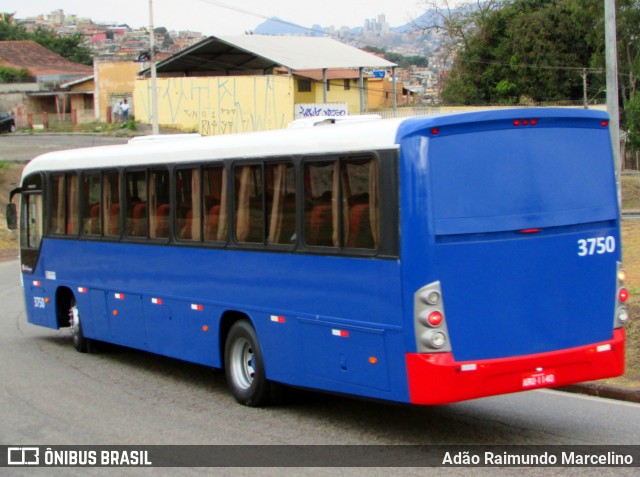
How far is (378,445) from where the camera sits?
9.21 m

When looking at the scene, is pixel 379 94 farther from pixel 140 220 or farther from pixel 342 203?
pixel 342 203

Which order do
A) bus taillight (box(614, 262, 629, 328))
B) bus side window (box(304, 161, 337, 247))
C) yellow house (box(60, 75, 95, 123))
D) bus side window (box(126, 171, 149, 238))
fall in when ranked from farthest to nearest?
1. yellow house (box(60, 75, 95, 123))
2. bus side window (box(126, 171, 149, 238))
3. bus side window (box(304, 161, 337, 247))
4. bus taillight (box(614, 262, 629, 328))

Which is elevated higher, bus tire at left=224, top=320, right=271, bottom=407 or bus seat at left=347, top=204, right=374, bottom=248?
bus seat at left=347, top=204, right=374, bottom=248

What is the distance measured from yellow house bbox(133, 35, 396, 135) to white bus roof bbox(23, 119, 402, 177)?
1812 inches

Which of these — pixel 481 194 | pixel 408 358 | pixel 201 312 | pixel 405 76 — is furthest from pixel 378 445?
pixel 405 76

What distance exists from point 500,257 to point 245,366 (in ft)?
12.2

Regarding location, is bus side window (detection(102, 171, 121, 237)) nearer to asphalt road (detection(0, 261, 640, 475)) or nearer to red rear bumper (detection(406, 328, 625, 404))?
asphalt road (detection(0, 261, 640, 475))

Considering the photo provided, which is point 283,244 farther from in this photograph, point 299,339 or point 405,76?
point 405,76

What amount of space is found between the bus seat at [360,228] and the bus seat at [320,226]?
0.34 m

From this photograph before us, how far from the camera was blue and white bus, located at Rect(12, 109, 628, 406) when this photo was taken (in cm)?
849

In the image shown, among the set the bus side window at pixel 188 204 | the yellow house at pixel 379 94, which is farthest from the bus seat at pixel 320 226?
the yellow house at pixel 379 94

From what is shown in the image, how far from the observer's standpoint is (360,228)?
9.21 m

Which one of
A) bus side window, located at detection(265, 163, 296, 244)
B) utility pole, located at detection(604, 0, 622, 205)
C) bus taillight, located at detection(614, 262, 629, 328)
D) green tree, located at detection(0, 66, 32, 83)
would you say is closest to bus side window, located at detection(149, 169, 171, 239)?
bus side window, located at detection(265, 163, 296, 244)

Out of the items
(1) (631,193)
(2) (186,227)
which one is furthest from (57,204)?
(1) (631,193)
